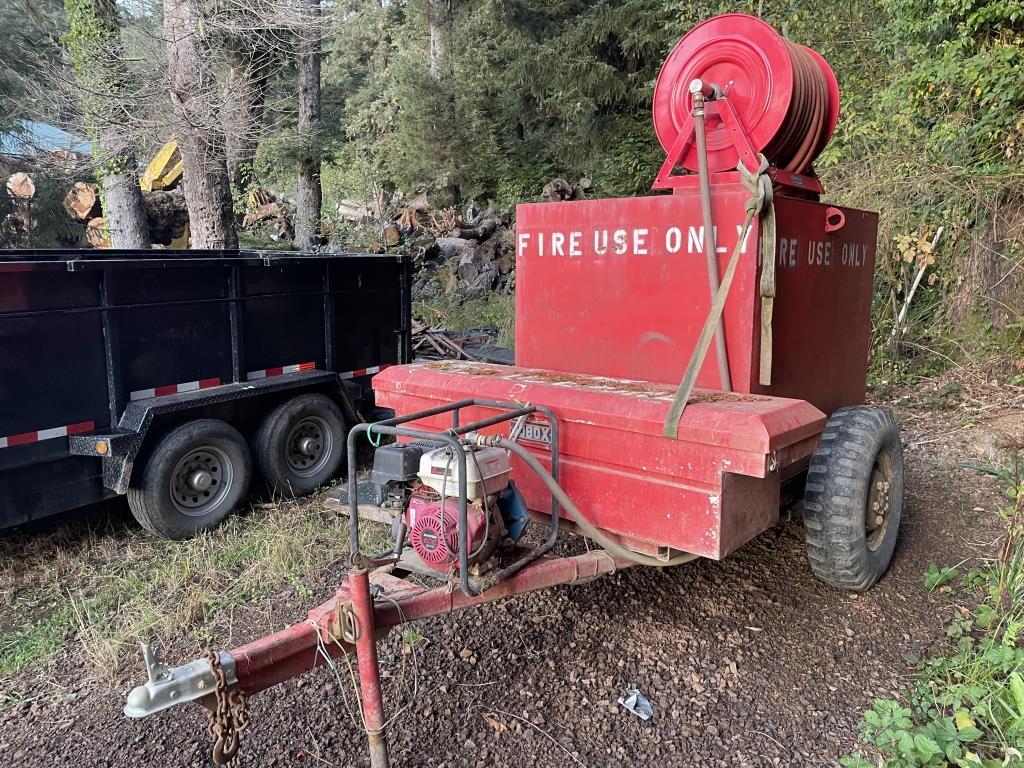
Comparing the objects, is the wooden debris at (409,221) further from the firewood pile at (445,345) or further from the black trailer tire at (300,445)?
the black trailer tire at (300,445)

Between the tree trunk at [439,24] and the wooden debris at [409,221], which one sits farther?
the tree trunk at [439,24]

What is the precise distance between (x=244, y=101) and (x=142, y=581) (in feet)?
21.1

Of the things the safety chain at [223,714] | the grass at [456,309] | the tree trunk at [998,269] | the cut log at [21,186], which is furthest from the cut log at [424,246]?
the safety chain at [223,714]

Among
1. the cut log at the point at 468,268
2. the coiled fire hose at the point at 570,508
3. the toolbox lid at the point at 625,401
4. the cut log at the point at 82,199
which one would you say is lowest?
the coiled fire hose at the point at 570,508

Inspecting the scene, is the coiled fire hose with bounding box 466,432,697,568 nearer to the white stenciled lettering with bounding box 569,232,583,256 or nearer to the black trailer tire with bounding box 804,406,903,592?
the black trailer tire with bounding box 804,406,903,592

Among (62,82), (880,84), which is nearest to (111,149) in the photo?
(62,82)

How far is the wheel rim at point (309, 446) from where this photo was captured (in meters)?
5.71

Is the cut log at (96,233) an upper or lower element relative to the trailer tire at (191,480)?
upper

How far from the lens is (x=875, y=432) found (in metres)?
3.53

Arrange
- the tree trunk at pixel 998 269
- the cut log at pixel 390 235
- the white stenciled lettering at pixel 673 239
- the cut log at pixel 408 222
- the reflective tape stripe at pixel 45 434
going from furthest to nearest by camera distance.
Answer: the cut log at pixel 408 222 → the cut log at pixel 390 235 → the tree trunk at pixel 998 269 → the reflective tape stripe at pixel 45 434 → the white stenciled lettering at pixel 673 239

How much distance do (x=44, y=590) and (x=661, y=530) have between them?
3.41 m

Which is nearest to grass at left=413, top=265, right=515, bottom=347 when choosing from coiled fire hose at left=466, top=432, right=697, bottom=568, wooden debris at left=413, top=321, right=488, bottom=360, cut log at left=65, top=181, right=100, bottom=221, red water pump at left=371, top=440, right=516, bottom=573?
wooden debris at left=413, top=321, right=488, bottom=360

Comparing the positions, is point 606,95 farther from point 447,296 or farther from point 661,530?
point 661,530

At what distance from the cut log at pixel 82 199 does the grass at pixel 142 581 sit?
37.9 ft
